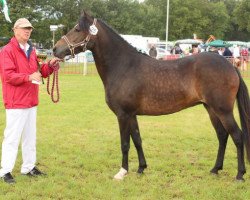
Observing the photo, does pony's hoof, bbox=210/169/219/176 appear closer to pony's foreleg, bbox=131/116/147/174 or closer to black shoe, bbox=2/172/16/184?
pony's foreleg, bbox=131/116/147/174

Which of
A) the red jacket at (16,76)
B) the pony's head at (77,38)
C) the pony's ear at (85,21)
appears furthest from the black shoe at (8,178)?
the pony's ear at (85,21)

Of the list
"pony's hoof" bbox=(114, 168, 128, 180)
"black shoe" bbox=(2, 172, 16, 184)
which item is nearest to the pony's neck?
"pony's hoof" bbox=(114, 168, 128, 180)

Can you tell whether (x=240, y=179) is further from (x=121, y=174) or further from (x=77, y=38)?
(x=77, y=38)

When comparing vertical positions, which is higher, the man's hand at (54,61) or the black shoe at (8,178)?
the man's hand at (54,61)

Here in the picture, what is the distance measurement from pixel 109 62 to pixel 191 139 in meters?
3.35

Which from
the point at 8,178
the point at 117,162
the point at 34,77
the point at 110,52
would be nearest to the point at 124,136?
the point at 117,162

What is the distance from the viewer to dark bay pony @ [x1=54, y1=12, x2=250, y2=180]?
5.46 metres

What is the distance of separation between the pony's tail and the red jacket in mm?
3115

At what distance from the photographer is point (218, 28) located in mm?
76938

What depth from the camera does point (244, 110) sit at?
563 cm

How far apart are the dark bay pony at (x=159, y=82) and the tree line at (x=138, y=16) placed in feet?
120

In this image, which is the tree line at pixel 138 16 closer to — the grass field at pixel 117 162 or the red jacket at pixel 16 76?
the grass field at pixel 117 162

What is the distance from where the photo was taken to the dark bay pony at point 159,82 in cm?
546

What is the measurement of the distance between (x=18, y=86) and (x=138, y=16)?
59.8 m
